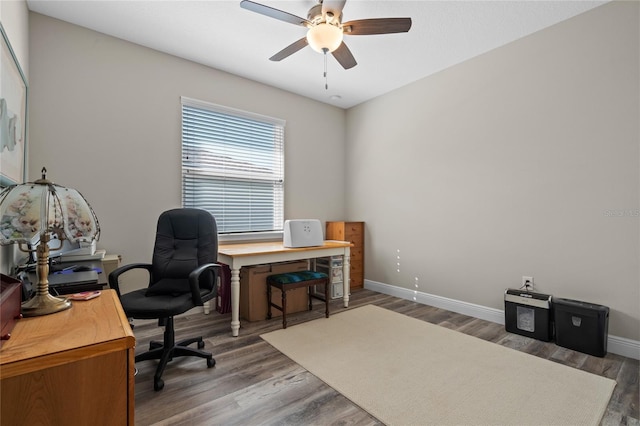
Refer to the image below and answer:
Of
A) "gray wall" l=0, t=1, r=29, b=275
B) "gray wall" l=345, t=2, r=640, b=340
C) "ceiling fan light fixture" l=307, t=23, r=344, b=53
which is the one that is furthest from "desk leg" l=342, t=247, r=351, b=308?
"gray wall" l=0, t=1, r=29, b=275

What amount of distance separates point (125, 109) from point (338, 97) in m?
2.59

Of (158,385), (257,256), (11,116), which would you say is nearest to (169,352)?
(158,385)

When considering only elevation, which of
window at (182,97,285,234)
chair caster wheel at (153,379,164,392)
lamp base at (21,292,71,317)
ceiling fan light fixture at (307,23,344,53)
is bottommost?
chair caster wheel at (153,379,164,392)

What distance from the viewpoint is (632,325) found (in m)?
2.27

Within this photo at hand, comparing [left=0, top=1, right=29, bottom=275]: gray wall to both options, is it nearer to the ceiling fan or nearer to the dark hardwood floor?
the dark hardwood floor

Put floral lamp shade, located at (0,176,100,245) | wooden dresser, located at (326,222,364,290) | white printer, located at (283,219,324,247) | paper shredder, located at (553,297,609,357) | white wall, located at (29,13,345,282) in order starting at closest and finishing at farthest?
floral lamp shade, located at (0,176,100,245)
paper shredder, located at (553,297,609,357)
white wall, located at (29,13,345,282)
white printer, located at (283,219,324,247)
wooden dresser, located at (326,222,364,290)

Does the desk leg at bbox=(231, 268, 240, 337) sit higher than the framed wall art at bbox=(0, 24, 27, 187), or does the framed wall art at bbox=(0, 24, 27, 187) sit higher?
the framed wall art at bbox=(0, 24, 27, 187)

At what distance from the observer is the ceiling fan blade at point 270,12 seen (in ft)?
6.16

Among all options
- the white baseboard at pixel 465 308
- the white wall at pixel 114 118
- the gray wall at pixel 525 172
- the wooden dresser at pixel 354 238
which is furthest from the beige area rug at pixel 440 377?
the white wall at pixel 114 118

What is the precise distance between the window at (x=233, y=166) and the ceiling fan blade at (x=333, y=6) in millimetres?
1830

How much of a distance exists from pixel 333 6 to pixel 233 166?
2.08 m

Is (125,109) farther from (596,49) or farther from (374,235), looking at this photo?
(596,49)

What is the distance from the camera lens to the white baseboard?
7.48 feet

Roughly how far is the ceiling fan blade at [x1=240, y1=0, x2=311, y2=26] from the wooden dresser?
8.60 feet
